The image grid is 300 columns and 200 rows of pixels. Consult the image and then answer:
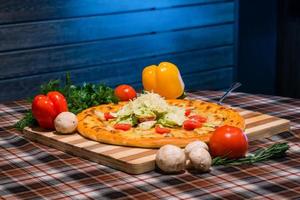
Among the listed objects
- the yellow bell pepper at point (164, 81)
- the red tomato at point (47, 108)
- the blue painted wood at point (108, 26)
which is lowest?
the red tomato at point (47, 108)

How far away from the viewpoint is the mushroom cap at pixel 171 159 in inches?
85.5

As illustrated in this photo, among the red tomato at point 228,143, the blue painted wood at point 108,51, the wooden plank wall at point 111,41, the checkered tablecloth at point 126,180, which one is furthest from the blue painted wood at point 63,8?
the red tomato at point 228,143

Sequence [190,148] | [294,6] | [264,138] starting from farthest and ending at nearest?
[294,6] → [264,138] → [190,148]

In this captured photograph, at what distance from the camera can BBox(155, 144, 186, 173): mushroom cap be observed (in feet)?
7.13

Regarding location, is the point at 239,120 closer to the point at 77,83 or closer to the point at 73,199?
the point at 73,199

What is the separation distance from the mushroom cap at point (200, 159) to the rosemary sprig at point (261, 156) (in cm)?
8

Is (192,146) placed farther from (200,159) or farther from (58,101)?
(58,101)

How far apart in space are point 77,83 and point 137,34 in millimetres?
554

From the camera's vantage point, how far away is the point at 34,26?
4.65 metres

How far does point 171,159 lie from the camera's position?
7.12 feet

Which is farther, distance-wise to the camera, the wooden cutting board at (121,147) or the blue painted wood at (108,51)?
the blue painted wood at (108,51)

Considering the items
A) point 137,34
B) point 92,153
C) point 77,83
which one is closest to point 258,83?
point 137,34

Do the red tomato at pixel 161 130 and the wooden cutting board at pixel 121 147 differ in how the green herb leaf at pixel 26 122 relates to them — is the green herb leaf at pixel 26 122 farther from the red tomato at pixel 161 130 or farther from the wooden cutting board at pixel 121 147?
the red tomato at pixel 161 130

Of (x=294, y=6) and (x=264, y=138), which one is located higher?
(x=294, y=6)
